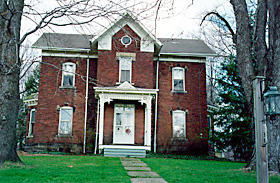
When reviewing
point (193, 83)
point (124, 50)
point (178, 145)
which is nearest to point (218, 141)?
point (178, 145)

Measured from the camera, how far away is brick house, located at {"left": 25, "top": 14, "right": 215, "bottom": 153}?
18.0 meters

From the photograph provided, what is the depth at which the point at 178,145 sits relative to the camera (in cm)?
1892

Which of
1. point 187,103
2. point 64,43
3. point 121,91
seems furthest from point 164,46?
point 64,43

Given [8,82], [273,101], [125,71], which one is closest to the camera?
[273,101]

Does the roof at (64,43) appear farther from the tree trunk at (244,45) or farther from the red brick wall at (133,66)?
the tree trunk at (244,45)

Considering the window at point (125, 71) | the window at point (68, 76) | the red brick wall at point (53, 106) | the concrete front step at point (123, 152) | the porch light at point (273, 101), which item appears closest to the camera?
the porch light at point (273, 101)

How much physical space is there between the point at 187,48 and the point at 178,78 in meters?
2.51

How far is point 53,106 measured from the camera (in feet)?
62.0

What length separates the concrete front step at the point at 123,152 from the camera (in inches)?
639

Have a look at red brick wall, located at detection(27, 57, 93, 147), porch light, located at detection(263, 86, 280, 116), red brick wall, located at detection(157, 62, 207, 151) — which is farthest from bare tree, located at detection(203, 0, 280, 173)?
red brick wall, located at detection(27, 57, 93, 147)

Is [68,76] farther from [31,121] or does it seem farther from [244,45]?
[244,45]

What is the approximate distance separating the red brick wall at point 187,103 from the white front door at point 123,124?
1.93 metres

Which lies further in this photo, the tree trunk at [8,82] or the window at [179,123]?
the window at [179,123]

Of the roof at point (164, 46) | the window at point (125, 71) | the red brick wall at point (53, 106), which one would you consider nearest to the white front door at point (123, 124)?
the window at point (125, 71)
